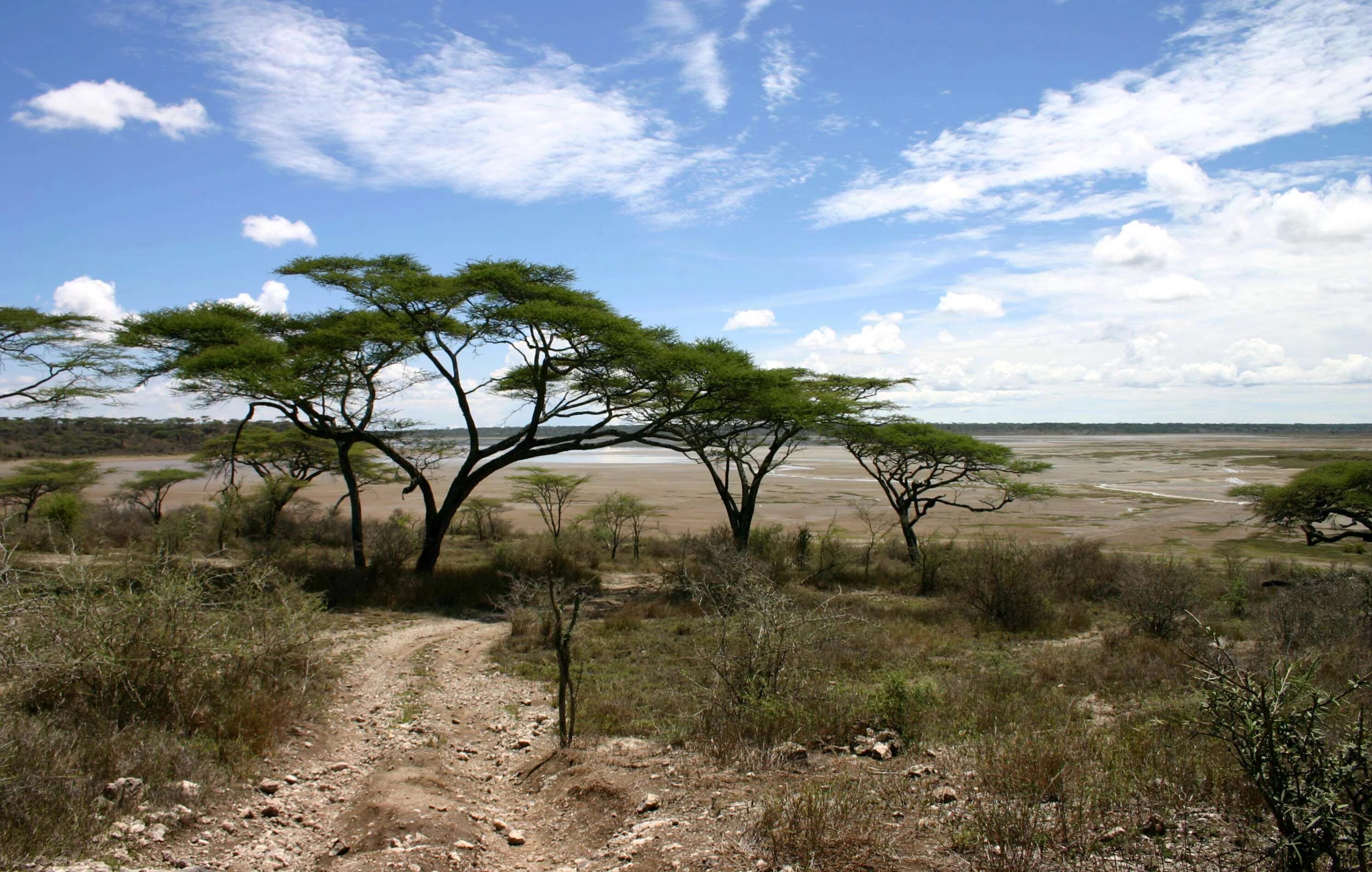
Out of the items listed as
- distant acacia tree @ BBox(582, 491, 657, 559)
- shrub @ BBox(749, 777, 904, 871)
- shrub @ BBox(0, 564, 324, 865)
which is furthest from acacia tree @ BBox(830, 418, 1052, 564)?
shrub @ BBox(0, 564, 324, 865)

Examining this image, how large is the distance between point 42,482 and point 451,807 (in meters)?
26.7

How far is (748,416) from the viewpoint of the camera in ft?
62.1

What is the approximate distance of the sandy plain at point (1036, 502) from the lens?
31.8 meters

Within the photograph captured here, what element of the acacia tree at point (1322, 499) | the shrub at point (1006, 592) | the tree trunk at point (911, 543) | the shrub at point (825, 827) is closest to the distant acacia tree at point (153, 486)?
the tree trunk at point (911, 543)

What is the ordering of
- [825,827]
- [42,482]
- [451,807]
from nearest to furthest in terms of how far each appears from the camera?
1. [825,827]
2. [451,807]
3. [42,482]

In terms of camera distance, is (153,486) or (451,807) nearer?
(451,807)

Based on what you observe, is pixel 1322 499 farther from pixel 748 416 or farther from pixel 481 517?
pixel 481 517

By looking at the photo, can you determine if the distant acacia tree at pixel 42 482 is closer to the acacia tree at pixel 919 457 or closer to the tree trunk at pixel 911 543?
the acacia tree at pixel 919 457

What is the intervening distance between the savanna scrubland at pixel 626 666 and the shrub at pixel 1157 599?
72 mm

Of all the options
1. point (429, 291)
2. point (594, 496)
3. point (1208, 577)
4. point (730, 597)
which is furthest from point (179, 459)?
point (1208, 577)

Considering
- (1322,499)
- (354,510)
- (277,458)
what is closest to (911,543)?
(1322,499)

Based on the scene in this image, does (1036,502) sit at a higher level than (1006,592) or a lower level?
lower

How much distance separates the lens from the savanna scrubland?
432 centimetres

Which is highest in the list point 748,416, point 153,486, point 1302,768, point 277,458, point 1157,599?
point 748,416
